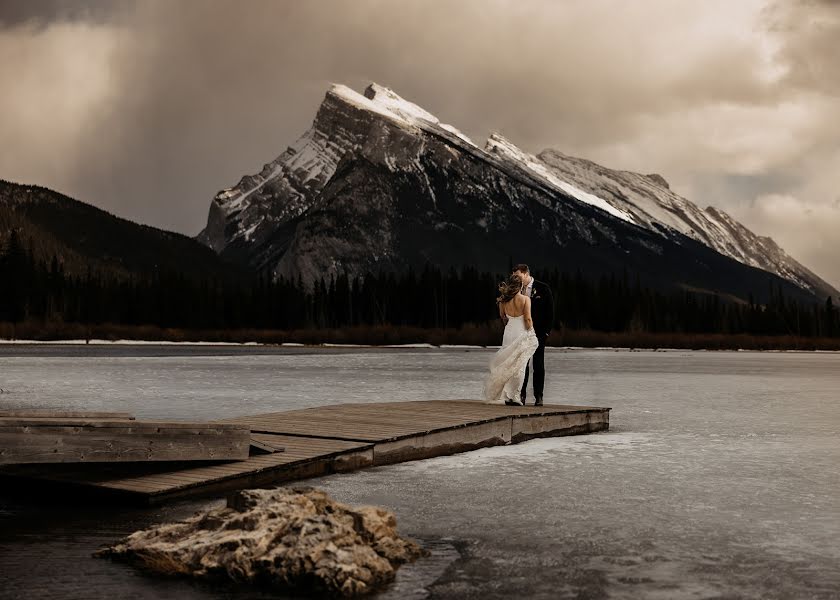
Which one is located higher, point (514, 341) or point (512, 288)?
point (512, 288)

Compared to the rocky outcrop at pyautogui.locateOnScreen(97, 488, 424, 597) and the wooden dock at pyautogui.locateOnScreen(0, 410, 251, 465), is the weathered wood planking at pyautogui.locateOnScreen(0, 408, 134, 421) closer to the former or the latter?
the wooden dock at pyautogui.locateOnScreen(0, 410, 251, 465)

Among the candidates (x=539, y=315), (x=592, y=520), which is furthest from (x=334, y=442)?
(x=539, y=315)

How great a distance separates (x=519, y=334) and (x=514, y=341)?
6.3 inches

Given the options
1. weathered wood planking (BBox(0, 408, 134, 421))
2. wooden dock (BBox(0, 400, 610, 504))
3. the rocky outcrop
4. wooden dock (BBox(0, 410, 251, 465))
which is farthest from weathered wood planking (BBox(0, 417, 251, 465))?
the rocky outcrop

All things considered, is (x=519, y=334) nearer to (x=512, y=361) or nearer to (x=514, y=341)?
(x=514, y=341)

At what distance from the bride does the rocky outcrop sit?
31.9 ft

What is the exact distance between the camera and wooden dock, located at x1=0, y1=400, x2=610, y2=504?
32.5 ft

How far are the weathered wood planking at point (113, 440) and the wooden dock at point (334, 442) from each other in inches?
8.7

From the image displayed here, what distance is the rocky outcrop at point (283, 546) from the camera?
6.46 m

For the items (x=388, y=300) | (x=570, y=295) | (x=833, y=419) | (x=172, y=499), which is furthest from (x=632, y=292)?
(x=172, y=499)

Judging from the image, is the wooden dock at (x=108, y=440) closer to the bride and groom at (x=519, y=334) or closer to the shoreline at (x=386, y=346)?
the bride and groom at (x=519, y=334)

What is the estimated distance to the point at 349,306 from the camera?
166 metres

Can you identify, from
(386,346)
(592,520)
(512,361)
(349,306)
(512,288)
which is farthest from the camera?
(349,306)

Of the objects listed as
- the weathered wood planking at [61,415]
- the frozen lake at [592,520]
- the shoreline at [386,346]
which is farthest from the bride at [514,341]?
the shoreline at [386,346]
